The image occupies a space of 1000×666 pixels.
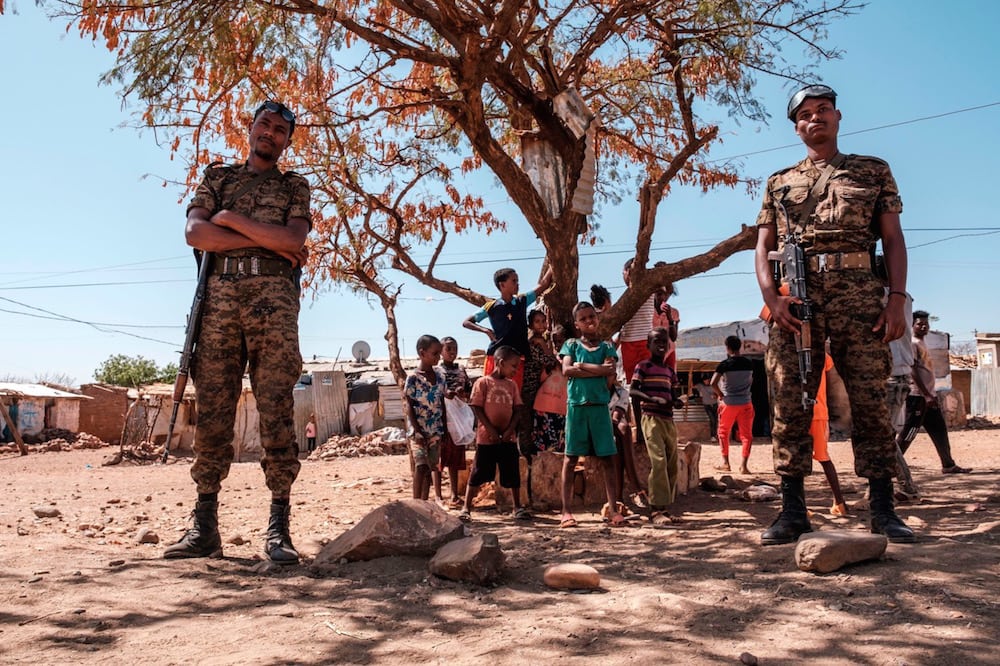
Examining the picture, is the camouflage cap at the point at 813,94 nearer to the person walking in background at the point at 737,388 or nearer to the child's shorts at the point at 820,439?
the child's shorts at the point at 820,439

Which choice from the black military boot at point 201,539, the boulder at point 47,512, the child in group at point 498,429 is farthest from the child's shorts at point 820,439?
the boulder at point 47,512

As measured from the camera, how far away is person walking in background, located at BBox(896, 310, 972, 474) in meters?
6.59

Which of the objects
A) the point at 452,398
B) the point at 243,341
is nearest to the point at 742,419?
the point at 452,398

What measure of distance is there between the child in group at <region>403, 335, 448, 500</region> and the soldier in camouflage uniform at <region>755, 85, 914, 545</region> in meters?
3.07

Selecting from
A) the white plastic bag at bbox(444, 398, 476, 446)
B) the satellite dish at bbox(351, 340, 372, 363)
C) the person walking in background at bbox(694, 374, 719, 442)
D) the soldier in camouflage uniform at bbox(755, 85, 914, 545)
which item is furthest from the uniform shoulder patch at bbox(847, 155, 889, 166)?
the satellite dish at bbox(351, 340, 372, 363)

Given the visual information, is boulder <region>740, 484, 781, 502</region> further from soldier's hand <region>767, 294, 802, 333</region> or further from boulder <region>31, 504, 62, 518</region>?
boulder <region>31, 504, 62, 518</region>

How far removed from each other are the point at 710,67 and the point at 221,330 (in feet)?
20.0

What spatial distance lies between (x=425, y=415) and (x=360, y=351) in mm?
17197

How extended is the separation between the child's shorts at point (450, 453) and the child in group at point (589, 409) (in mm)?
1544

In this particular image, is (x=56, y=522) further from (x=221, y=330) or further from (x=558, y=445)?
(x=558, y=445)

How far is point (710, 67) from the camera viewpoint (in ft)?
25.6

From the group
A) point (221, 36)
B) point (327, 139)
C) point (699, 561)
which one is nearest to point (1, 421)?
point (327, 139)

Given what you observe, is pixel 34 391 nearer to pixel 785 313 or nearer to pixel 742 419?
pixel 742 419

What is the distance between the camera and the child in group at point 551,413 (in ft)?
A: 20.6
